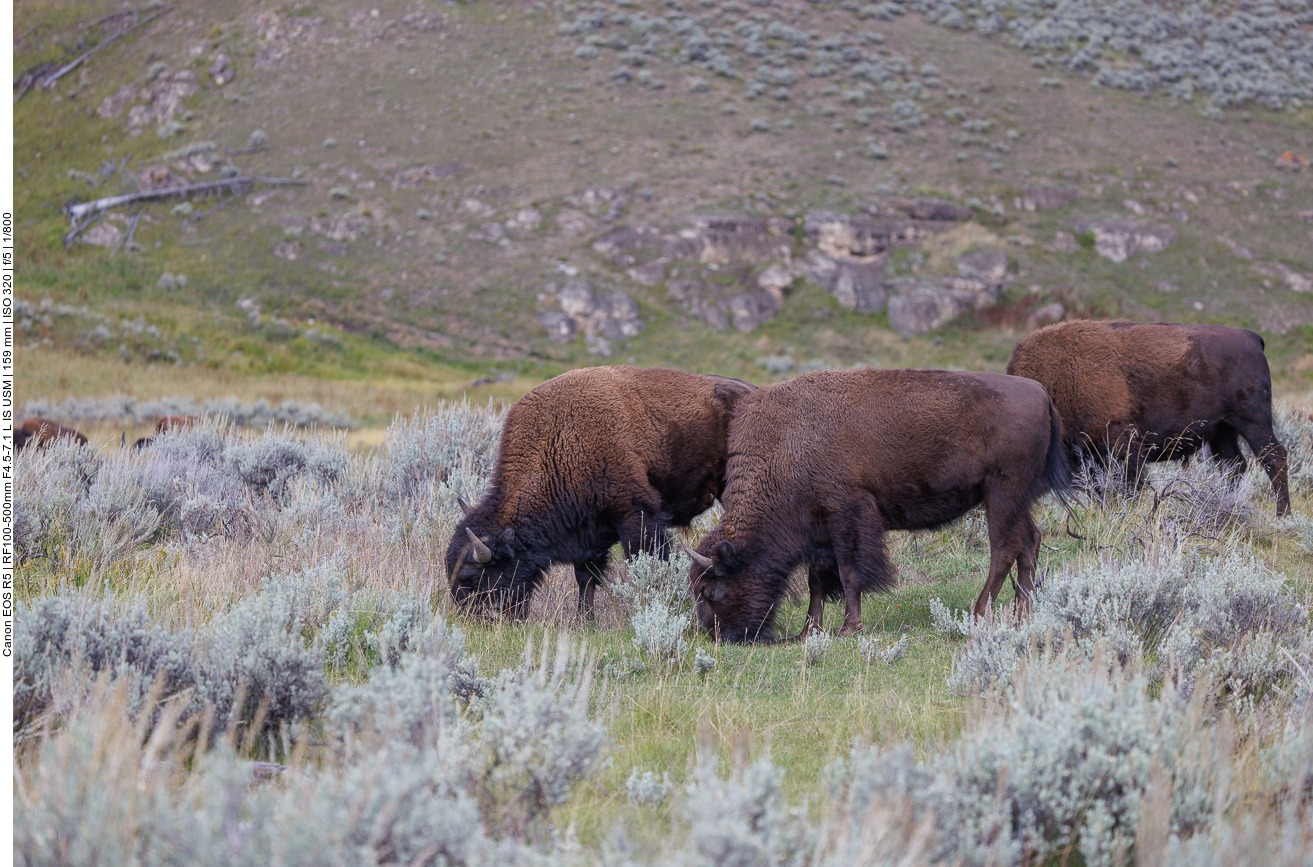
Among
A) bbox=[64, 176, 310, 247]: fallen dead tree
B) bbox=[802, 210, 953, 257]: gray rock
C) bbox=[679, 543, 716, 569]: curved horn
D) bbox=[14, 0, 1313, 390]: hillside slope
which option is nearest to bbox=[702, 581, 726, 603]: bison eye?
bbox=[679, 543, 716, 569]: curved horn

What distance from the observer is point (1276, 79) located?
4653 centimetres

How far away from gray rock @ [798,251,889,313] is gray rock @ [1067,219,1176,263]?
853 cm

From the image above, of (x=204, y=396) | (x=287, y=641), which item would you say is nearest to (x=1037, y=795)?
(x=287, y=641)

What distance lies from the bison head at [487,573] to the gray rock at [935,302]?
91.4ft

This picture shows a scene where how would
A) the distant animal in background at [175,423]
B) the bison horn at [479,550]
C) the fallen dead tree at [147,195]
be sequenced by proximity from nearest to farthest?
the bison horn at [479,550], the distant animal in background at [175,423], the fallen dead tree at [147,195]

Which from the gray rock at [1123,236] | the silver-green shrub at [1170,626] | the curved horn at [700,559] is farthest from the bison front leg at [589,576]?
the gray rock at [1123,236]

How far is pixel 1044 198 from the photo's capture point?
1471 inches

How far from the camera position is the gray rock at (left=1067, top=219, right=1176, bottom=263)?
116 feet

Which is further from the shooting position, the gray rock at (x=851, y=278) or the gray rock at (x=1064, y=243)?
the gray rock at (x=1064, y=243)

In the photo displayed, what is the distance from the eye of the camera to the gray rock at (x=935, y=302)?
32469 mm

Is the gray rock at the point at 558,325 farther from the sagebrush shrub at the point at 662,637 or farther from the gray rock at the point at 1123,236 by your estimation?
the sagebrush shrub at the point at 662,637

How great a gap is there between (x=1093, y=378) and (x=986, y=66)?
43.2 metres

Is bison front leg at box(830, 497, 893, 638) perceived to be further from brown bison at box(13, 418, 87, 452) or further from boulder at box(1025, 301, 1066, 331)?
boulder at box(1025, 301, 1066, 331)

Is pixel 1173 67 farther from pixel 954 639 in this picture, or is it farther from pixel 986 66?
pixel 954 639
